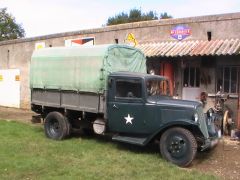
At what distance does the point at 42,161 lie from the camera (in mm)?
9266

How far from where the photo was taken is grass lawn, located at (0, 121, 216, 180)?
8.34 meters

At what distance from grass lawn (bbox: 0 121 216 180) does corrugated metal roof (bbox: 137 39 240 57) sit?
378cm

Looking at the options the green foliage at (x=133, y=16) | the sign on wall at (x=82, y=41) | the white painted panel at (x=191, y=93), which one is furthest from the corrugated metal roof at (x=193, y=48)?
the green foliage at (x=133, y=16)

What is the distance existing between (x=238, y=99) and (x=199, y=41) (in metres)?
2.44

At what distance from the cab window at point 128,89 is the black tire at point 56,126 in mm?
2297

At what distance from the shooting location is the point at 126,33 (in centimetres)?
1711

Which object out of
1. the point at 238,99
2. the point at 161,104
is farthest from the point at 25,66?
the point at 161,104

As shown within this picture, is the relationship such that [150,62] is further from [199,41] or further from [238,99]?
[238,99]

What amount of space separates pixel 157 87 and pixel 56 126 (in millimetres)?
3533

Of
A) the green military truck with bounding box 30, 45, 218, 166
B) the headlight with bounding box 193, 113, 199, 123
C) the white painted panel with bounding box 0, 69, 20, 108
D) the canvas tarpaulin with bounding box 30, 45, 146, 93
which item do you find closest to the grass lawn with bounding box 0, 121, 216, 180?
the green military truck with bounding box 30, 45, 218, 166

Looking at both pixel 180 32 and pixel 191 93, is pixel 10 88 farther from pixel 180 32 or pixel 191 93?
pixel 191 93

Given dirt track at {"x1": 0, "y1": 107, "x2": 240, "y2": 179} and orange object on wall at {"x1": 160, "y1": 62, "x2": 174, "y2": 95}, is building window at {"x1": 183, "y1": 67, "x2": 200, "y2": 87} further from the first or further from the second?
dirt track at {"x1": 0, "y1": 107, "x2": 240, "y2": 179}

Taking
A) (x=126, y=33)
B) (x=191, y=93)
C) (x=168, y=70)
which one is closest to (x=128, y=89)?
(x=191, y=93)

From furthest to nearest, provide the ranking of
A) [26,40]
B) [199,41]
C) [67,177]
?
[26,40], [199,41], [67,177]
